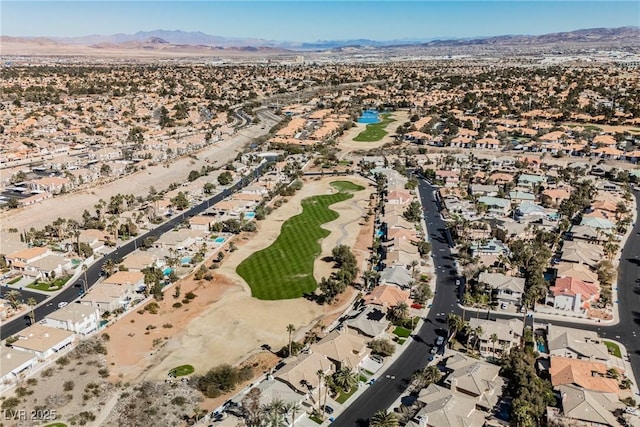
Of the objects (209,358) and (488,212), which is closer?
(209,358)

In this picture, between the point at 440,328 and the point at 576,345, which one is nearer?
the point at 576,345

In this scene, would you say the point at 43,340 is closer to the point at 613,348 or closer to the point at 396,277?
the point at 396,277

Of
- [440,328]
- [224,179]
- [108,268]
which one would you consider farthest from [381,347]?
[224,179]

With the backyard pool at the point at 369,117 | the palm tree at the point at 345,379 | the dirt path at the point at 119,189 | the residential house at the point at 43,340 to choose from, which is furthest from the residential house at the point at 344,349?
the backyard pool at the point at 369,117

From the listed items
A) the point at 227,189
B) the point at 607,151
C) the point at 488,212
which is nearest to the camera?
the point at 488,212

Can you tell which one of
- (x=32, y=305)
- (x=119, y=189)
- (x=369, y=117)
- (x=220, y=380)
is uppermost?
(x=369, y=117)

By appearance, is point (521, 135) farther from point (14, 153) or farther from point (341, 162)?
point (14, 153)

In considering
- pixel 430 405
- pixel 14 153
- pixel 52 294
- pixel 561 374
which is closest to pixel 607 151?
pixel 561 374
